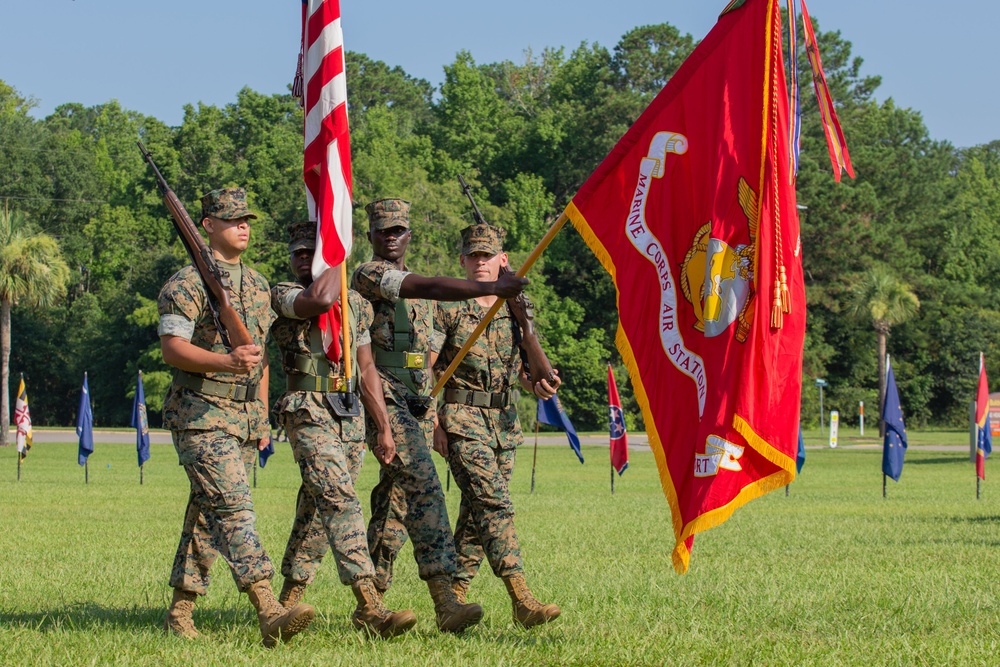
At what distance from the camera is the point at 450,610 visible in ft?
24.5

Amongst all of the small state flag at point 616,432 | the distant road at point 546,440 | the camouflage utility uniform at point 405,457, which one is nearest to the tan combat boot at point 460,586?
the camouflage utility uniform at point 405,457

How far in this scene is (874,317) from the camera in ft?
213

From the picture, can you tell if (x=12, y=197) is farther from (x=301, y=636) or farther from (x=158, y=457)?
(x=301, y=636)

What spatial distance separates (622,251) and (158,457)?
32691mm

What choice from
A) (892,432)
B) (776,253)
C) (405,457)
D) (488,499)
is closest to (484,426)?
(488,499)

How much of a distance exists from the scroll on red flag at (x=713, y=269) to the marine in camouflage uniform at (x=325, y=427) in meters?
1.43

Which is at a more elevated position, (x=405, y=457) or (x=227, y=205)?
(x=227, y=205)

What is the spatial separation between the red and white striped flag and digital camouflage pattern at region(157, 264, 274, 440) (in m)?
0.41

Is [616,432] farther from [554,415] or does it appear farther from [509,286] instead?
[509,286]

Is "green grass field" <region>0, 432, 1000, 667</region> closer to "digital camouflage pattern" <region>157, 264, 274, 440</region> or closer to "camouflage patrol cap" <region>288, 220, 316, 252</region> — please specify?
"digital camouflage pattern" <region>157, 264, 274, 440</region>

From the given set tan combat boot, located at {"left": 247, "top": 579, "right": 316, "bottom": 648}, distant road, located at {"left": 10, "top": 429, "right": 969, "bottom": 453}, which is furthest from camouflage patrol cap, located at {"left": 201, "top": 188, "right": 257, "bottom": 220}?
distant road, located at {"left": 10, "top": 429, "right": 969, "bottom": 453}

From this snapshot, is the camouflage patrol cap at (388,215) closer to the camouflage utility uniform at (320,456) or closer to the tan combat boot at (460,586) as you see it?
the camouflage utility uniform at (320,456)

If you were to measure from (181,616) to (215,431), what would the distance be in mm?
1118

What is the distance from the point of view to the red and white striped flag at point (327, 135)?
7559mm
